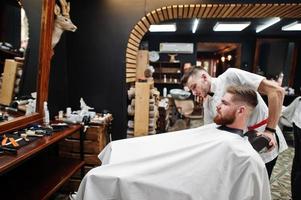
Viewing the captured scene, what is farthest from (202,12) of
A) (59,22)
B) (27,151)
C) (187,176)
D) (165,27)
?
(165,27)

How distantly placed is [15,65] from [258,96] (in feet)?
6.51

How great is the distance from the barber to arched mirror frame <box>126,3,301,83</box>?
126 cm

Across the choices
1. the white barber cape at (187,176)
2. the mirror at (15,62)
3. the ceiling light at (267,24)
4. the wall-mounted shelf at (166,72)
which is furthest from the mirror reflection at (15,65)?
the wall-mounted shelf at (166,72)

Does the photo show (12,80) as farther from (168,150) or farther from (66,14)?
(168,150)

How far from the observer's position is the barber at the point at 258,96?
1689mm

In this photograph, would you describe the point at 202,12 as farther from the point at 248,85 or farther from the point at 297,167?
the point at 297,167

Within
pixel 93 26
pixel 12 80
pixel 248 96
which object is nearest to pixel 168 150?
pixel 248 96

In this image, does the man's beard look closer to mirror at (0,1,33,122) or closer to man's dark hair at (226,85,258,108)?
man's dark hair at (226,85,258,108)

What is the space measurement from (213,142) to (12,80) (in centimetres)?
169

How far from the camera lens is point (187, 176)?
48.4 inches

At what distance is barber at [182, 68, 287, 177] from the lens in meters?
1.69

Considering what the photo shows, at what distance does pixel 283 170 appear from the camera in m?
3.44

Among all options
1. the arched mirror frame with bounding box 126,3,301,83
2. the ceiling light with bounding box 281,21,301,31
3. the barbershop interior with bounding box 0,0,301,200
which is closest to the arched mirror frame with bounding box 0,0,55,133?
the barbershop interior with bounding box 0,0,301,200

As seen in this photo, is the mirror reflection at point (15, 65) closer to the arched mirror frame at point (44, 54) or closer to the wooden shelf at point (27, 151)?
the arched mirror frame at point (44, 54)
